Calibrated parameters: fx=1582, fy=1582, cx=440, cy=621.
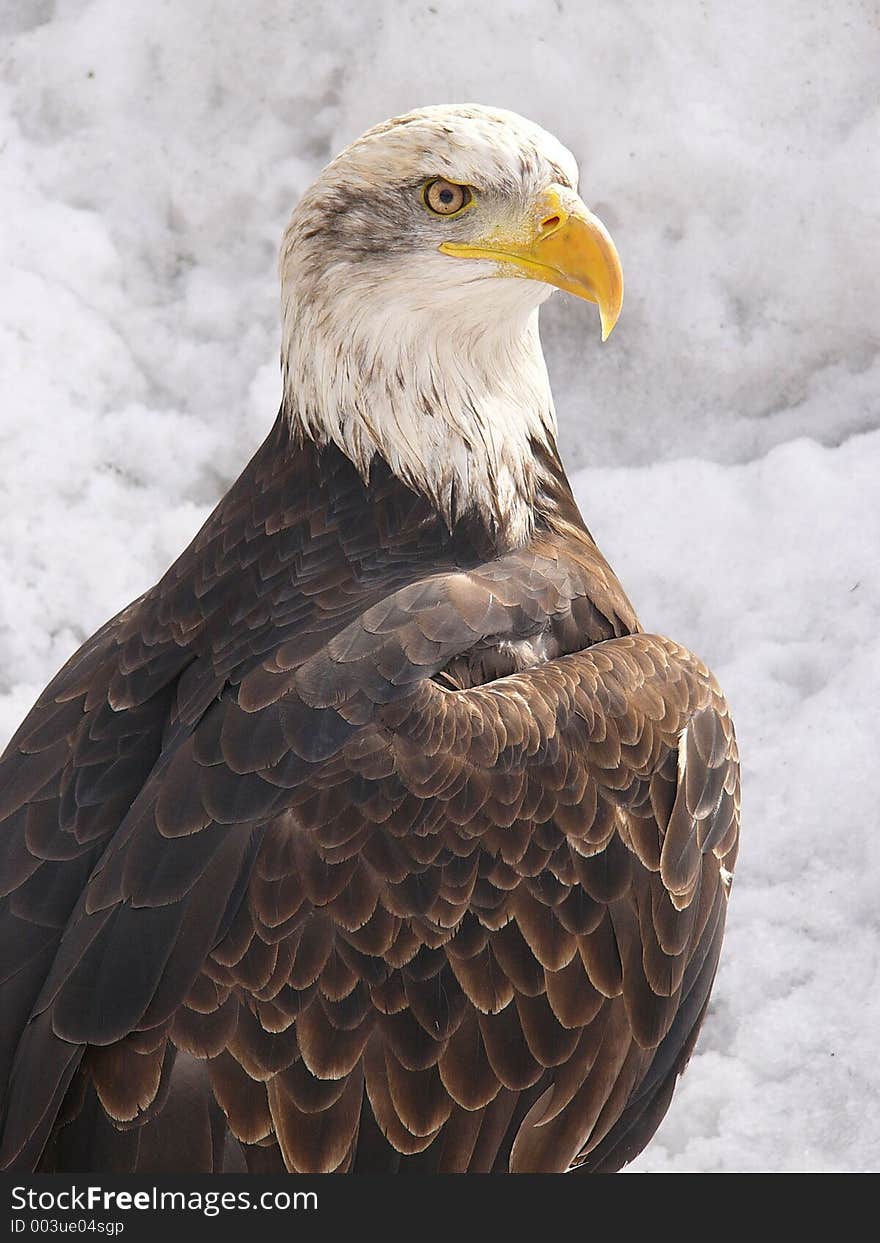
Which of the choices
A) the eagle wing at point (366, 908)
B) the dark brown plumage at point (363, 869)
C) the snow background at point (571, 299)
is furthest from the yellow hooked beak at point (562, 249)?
the snow background at point (571, 299)

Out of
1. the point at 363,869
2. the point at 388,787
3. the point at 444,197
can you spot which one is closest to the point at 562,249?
the point at 444,197

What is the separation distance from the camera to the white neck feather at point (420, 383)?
12.0 ft

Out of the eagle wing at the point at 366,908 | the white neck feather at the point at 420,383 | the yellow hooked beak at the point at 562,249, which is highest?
the yellow hooked beak at the point at 562,249

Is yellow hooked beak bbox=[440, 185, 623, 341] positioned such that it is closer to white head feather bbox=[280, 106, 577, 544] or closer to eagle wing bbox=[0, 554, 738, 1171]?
white head feather bbox=[280, 106, 577, 544]

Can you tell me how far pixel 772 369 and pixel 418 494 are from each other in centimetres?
245

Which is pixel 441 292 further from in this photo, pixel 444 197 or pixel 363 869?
pixel 363 869

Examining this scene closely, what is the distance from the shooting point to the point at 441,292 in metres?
3.60

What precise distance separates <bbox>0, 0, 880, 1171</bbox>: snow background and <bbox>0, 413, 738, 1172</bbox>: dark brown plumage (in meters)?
1.60

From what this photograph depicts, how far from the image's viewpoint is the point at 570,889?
3289mm

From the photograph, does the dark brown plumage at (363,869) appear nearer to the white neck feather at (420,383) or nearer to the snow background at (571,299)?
the white neck feather at (420,383)

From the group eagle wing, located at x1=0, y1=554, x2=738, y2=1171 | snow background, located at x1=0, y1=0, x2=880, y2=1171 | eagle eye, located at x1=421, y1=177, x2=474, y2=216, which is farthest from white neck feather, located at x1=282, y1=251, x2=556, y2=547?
snow background, located at x1=0, y1=0, x2=880, y2=1171

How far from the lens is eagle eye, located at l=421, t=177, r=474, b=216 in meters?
3.52

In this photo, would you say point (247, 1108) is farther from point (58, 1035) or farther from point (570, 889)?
point (570, 889)

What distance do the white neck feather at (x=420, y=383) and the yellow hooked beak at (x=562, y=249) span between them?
3.5 inches
